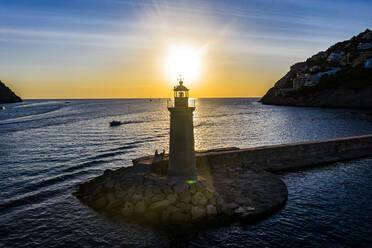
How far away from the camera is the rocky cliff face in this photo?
3460 inches

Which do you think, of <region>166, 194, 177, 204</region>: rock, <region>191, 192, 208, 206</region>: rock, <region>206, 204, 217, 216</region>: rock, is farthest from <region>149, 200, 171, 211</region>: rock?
<region>206, 204, 217, 216</region>: rock

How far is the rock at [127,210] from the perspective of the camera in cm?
1169

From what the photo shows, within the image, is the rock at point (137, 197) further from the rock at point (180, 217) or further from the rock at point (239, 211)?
the rock at point (239, 211)

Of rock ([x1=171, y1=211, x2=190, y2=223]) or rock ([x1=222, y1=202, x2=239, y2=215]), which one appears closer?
rock ([x1=171, y1=211, x2=190, y2=223])

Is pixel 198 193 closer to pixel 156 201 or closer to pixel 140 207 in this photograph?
pixel 156 201

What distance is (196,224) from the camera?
10.9 metres

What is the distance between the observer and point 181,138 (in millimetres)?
12133

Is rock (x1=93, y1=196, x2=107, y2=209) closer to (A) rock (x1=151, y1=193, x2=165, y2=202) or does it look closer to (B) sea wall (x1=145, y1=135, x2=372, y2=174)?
(A) rock (x1=151, y1=193, x2=165, y2=202)

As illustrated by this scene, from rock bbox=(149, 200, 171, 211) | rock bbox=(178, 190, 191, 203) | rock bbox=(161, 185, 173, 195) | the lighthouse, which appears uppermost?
the lighthouse

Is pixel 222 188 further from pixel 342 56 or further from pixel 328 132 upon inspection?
pixel 342 56

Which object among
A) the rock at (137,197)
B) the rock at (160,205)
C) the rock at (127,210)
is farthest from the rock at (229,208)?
the rock at (127,210)

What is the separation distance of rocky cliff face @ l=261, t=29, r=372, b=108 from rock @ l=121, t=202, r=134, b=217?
93.6 meters

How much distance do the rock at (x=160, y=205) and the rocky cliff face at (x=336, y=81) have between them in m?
92.8

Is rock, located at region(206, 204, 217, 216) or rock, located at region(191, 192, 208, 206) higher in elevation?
rock, located at region(191, 192, 208, 206)
